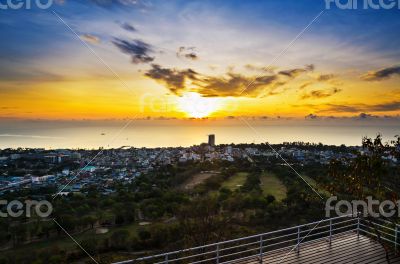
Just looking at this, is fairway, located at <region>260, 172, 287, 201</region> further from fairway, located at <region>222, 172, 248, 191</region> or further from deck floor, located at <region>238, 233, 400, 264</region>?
deck floor, located at <region>238, 233, 400, 264</region>

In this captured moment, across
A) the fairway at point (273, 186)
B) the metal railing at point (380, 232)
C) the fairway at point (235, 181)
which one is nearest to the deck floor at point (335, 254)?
the metal railing at point (380, 232)

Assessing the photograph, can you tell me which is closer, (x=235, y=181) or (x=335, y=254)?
(x=335, y=254)

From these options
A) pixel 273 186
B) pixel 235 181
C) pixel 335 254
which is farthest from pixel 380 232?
pixel 235 181

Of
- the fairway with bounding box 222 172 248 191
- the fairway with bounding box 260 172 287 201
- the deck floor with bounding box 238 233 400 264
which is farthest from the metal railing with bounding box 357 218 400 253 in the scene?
the fairway with bounding box 222 172 248 191

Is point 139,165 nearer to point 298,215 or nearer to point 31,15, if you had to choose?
point 298,215

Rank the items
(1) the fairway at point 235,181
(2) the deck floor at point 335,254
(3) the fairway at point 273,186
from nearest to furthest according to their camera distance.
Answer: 1. (2) the deck floor at point 335,254
2. (3) the fairway at point 273,186
3. (1) the fairway at point 235,181

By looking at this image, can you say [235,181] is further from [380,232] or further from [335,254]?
[335,254]

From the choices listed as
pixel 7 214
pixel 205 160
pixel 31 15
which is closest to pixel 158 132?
pixel 205 160

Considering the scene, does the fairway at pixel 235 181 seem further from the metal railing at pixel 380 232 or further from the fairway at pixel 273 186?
the metal railing at pixel 380 232
